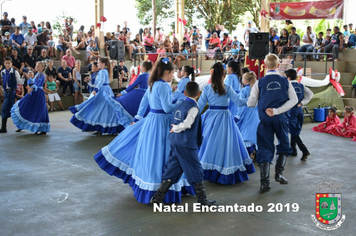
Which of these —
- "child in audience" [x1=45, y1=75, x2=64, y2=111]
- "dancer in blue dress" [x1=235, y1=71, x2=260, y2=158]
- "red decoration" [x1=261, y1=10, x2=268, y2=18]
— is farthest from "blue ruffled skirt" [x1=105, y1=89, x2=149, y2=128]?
"red decoration" [x1=261, y1=10, x2=268, y2=18]

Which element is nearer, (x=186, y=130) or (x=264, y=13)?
(x=186, y=130)

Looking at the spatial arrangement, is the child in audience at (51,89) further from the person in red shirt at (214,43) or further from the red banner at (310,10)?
the red banner at (310,10)

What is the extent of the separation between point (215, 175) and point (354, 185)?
5.74 feet

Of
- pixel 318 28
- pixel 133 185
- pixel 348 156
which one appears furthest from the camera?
pixel 318 28

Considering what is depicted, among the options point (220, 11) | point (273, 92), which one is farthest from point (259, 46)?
point (220, 11)

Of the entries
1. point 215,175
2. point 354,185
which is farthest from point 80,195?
point 354,185

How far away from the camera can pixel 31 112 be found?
949 cm

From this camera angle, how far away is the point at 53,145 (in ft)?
27.7

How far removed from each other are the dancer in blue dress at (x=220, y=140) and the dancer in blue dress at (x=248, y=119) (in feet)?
3.48

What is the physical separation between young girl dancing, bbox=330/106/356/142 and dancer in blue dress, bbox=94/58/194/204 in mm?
5496

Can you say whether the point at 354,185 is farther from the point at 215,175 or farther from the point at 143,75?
the point at 143,75

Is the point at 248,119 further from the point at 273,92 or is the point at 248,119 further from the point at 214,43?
the point at 214,43

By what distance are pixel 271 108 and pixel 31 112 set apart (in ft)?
19.9

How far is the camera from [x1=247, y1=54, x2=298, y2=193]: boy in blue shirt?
509cm
